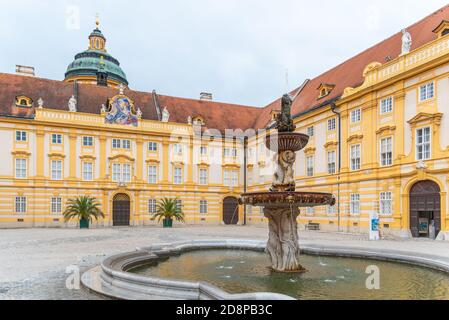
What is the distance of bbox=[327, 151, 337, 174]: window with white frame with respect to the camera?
29652 mm

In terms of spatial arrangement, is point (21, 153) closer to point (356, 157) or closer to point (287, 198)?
point (356, 157)

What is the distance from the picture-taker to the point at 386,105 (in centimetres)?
2541

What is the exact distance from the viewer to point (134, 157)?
3816 cm

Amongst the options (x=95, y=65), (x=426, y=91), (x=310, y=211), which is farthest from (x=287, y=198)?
(x=95, y=65)

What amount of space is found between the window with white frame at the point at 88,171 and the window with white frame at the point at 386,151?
25207 millimetres

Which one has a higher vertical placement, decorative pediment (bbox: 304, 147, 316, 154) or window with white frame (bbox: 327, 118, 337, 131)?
window with white frame (bbox: 327, 118, 337, 131)

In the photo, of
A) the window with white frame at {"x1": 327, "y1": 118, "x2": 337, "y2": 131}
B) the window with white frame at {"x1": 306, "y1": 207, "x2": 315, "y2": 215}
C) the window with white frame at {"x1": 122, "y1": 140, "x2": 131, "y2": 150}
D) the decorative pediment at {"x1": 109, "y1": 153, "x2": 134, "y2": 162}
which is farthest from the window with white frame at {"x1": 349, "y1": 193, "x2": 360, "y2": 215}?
the window with white frame at {"x1": 122, "y1": 140, "x2": 131, "y2": 150}

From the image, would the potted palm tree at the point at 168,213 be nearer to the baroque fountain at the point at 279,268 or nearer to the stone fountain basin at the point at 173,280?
the stone fountain basin at the point at 173,280

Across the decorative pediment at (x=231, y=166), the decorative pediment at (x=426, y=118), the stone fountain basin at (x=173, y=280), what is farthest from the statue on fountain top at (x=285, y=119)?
the decorative pediment at (x=231, y=166)

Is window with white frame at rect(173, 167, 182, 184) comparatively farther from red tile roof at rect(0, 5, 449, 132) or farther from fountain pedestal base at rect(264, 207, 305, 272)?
fountain pedestal base at rect(264, 207, 305, 272)

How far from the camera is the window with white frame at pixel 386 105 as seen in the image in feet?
82.2

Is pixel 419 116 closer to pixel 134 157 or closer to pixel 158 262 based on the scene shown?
pixel 158 262

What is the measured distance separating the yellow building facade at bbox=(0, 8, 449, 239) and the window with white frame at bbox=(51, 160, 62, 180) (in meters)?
0.09
